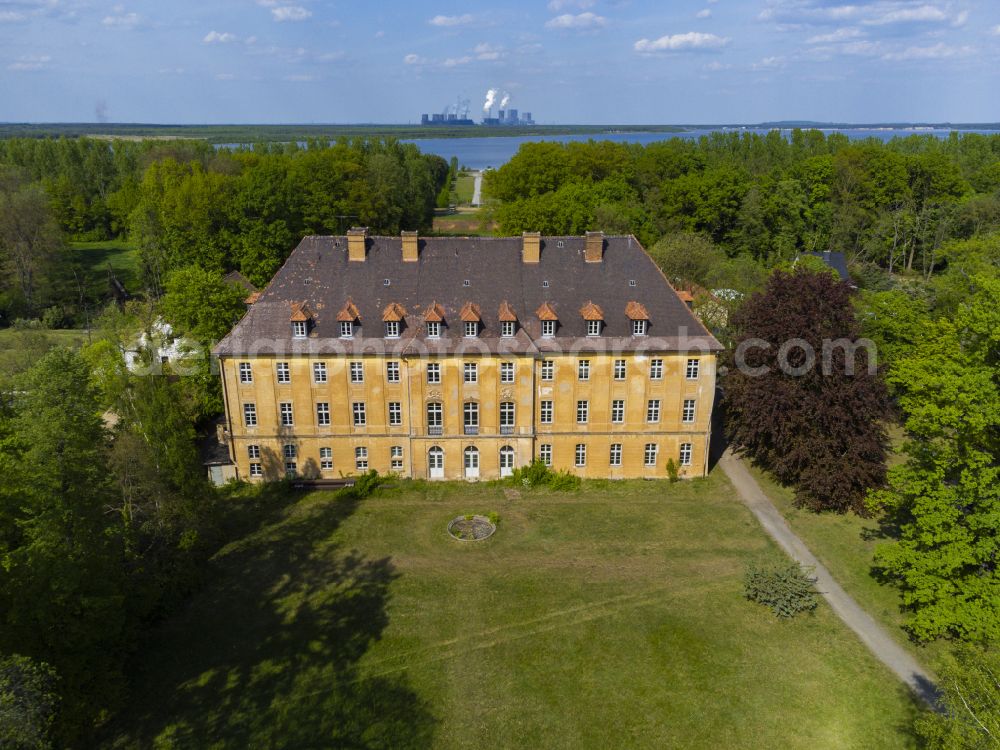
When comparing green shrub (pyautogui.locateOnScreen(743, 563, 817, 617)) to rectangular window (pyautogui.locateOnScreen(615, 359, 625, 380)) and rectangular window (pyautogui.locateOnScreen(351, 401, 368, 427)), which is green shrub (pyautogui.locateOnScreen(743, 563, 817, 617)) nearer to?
rectangular window (pyautogui.locateOnScreen(615, 359, 625, 380))

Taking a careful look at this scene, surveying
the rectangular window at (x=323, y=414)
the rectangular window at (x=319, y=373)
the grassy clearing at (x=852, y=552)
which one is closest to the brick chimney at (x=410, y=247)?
the rectangular window at (x=319, y=373)

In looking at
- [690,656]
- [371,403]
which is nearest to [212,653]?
[371,403]

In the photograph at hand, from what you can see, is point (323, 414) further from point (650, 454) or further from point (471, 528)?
point (650, 454)

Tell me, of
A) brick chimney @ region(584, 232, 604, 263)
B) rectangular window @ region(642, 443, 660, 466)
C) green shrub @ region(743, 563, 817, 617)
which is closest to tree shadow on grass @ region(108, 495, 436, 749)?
green shrub @ region(743, 563, 817, 617)

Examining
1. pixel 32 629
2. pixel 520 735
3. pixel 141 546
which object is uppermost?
pixel 32 629

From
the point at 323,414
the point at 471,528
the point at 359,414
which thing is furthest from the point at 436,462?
the point at 323,414

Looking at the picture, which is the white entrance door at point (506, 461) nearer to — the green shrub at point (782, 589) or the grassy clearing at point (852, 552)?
the green shrub at point (782, 589)

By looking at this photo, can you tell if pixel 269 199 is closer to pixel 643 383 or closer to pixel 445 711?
pixel 643 383
